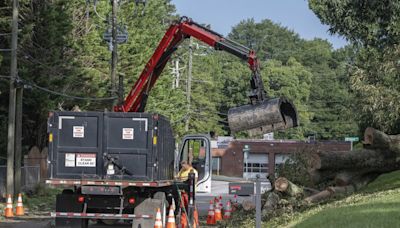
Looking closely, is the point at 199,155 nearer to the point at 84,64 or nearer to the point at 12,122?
the point at 12,122

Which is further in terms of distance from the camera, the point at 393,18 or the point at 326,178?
the point at 326,178

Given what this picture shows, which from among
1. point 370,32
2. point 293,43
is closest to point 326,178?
point 370,32

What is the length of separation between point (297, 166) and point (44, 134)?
61.0ft

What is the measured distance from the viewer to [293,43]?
129 meters

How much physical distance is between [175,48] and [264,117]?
5.05 meters

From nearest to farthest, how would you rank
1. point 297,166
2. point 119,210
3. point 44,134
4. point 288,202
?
point 119,210
point 288,202
point 297,166
point 44,134

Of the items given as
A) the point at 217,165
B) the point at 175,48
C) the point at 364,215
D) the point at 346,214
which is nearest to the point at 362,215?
the point at 364,215

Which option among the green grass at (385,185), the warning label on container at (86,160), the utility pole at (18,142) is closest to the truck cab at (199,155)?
the green grass at (385,185)

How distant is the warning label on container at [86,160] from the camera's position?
14.8 metres

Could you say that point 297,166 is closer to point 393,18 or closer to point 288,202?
point 288,202

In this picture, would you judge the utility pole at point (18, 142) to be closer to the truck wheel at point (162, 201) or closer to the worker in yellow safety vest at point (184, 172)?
the worker in yellow safety vest at point (184, 172)

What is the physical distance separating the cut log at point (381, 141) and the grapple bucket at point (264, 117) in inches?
105

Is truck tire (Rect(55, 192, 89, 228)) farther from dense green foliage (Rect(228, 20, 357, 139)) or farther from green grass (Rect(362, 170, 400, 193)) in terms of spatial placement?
dense green foliage (Rect(228, 20, 357, 139))

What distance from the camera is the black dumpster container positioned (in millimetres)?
14797
